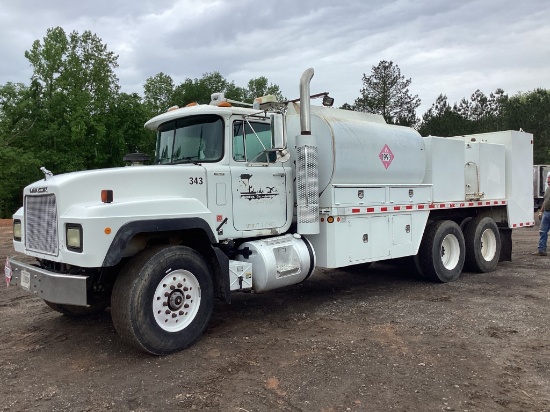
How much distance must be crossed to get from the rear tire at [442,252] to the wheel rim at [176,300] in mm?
4730

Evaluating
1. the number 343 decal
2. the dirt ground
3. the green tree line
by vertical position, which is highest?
the green tree line

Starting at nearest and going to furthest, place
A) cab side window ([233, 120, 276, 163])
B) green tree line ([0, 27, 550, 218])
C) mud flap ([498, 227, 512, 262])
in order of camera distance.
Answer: cab side window ([233, 120, 276, 163])
mud flap ([498, 227, 512, 262])
green tree line ([0, 27, 550, 218])

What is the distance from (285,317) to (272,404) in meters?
2.61

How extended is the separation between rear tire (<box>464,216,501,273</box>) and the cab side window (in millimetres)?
5075

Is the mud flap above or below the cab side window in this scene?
below

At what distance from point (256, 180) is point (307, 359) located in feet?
7.91

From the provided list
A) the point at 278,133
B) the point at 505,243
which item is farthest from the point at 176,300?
the point at 505,243

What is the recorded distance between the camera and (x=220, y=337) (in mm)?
5570

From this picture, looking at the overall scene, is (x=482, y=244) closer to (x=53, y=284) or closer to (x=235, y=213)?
(x=235, y=213)

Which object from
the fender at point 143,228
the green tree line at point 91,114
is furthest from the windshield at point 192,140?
the green tree line at point 91,114

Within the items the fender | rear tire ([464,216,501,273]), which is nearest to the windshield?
the fender

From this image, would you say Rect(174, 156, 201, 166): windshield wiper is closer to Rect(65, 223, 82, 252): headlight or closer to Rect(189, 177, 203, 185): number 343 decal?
Rect(189, 177, 203, 185): number 343 decal

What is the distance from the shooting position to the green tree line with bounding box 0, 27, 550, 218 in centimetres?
3177

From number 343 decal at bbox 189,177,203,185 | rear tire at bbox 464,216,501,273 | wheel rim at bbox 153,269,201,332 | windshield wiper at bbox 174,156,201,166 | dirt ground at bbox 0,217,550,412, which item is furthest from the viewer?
rear tire at bbox 464,216,501,273
